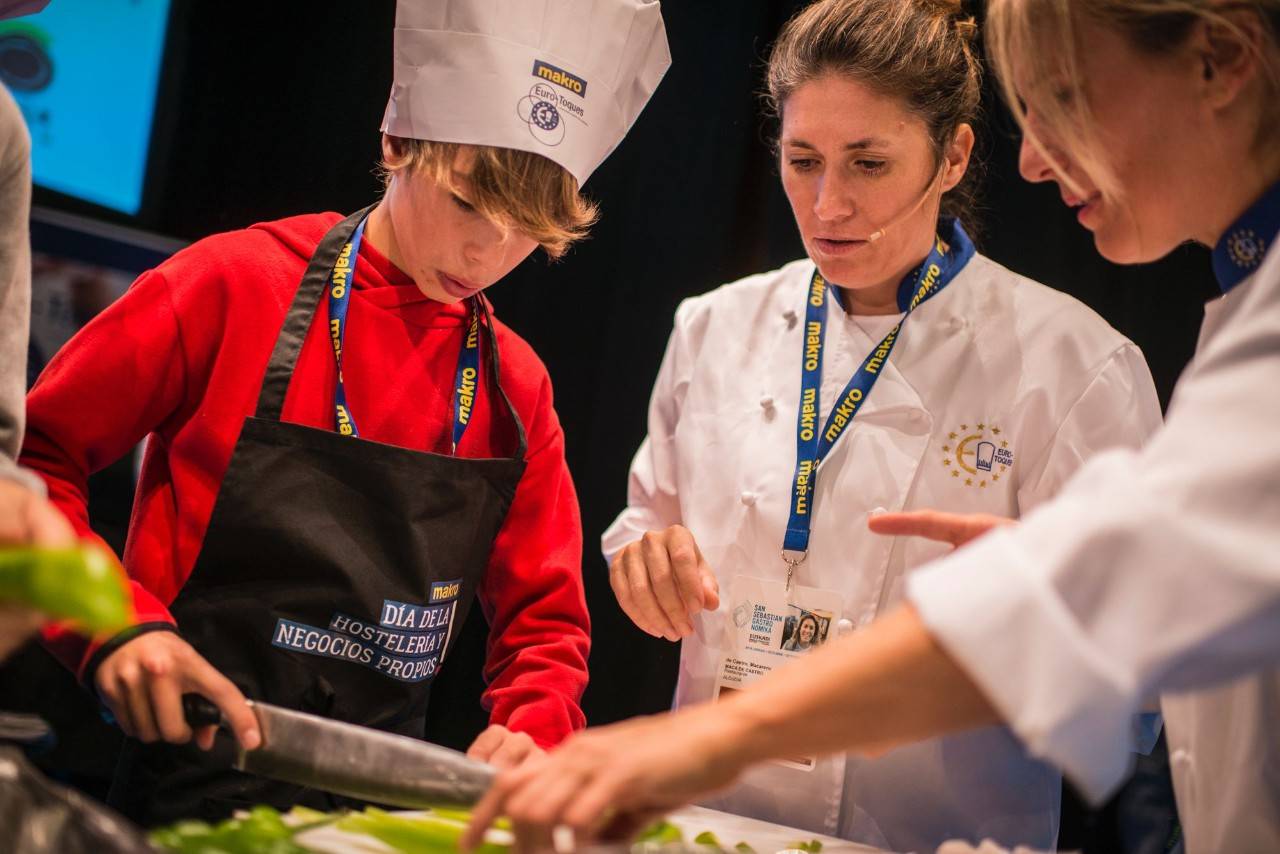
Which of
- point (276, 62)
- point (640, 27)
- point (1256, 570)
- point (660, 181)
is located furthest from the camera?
point (660, 181)

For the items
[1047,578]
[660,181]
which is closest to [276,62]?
[660,181]

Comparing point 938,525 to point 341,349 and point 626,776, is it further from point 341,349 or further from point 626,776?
point 341,349

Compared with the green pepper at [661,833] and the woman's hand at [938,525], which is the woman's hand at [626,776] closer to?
the green pepper at [661,833]

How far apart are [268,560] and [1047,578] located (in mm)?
921

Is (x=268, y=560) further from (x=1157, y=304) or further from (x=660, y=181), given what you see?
(x=1157, y=304)

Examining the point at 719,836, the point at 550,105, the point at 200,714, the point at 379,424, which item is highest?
the point at 550,105

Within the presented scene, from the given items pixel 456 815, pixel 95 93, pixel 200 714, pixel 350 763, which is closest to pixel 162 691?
pixel 200 714

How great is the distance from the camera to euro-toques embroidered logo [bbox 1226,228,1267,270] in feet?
3.18

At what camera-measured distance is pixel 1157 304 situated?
9.09ft

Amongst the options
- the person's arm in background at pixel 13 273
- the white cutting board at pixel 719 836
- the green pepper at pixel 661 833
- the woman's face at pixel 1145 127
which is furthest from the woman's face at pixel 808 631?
the person's arm in background at pixel 13 273

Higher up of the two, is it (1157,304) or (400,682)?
(1157,304)

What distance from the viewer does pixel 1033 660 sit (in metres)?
0.70

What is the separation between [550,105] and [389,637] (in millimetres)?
700

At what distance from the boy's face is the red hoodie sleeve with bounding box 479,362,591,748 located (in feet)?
0.73
